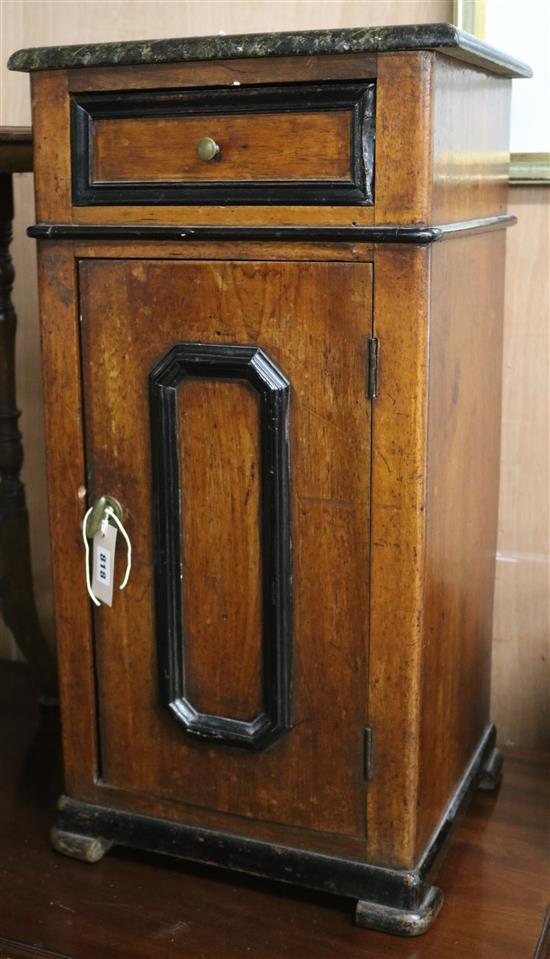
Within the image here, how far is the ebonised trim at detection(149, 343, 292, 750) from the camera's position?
4.77ft

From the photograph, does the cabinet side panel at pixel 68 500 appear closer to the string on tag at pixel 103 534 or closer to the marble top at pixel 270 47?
the string on tag at pixel 103 534

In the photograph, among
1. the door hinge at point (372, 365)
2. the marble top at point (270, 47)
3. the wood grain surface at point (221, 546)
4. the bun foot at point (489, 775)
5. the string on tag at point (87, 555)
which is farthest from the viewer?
the bun foot at point (489, 775)

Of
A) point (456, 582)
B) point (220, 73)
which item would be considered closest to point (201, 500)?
point (456, 582)

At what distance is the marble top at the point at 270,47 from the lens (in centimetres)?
128

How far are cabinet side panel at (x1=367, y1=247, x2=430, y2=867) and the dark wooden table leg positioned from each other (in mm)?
807

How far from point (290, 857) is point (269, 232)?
0.81 m

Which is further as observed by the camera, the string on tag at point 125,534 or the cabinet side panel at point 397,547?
the string on tag at point 125,534

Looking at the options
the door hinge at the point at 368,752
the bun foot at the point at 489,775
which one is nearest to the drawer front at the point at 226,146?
the door hinge at the point at 368,752

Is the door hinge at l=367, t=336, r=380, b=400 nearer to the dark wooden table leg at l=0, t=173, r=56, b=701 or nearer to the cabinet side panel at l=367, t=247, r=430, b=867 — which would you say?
the cabinet side panel at l=367, t=247, r=430, b=867

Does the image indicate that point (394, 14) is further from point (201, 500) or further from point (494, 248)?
point (201, 500)

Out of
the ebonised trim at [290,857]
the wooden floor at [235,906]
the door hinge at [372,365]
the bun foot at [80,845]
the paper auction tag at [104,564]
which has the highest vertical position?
the door hinge at [372,365]

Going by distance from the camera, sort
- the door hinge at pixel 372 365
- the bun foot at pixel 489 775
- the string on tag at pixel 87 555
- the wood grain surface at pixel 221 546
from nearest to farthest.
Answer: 1. the door hinge at pixel 372 365
2. the wood grain surface at pixel 221 546
3. the string on tag at pixel 87 555
4. the bun foot at pixel 489 775

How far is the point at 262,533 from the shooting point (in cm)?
150

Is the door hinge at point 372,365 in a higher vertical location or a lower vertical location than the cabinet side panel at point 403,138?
lower
